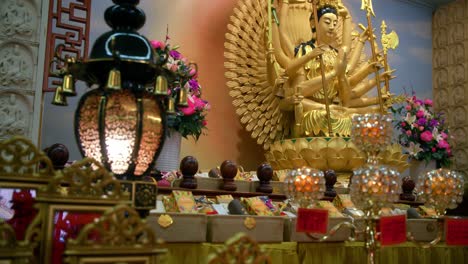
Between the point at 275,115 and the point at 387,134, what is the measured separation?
2025 mm

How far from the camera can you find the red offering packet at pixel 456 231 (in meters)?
1.20

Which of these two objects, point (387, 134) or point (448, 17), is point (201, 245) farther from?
point (448, 17)

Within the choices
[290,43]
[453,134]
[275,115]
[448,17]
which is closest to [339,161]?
[275,115]

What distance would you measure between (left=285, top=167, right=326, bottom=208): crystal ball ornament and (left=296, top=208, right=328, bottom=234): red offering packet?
34 millimetres

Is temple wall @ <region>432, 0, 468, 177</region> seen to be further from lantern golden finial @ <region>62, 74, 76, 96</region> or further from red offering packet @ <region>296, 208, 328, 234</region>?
lantern golden finial @ <region>62, 74, 76, 96</region>

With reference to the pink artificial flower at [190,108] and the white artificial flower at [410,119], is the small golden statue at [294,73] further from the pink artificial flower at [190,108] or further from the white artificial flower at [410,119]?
the pink artificial flower at [190,108]

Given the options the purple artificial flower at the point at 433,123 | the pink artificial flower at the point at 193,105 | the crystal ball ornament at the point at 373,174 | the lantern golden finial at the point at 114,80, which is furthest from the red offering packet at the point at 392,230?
the purple artificial flower at the point at 433,123

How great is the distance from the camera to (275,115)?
3195mm

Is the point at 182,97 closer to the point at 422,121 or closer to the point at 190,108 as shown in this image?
the point at 190,108

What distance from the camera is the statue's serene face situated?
10.5 ft

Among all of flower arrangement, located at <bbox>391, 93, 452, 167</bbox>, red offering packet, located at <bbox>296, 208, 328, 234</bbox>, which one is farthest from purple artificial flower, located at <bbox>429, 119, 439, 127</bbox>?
red offering packet, located at <bbox>296, 208, 328, 234</bbox>

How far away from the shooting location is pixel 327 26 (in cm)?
320

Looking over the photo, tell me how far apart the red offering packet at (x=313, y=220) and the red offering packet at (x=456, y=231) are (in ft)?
→ 0.95

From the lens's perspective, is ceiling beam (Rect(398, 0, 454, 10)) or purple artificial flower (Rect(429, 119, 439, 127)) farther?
ceiling beam (Rect(398, 0, 454, 10))
